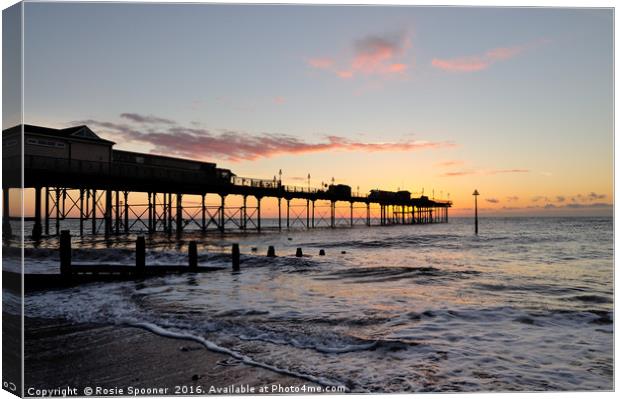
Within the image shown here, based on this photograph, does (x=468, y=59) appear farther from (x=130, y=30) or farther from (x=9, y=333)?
(x=9, y=333)

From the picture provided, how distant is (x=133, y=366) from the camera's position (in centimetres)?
611

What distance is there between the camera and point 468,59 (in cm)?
803

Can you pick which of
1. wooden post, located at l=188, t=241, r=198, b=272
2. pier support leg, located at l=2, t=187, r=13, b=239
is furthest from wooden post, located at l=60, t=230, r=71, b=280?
pier support leg, located at l=2, t=187, r=13, b=239

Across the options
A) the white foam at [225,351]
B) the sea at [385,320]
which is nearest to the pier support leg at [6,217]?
the sea at [385,320]

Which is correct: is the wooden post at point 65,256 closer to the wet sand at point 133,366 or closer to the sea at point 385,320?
the sea at point 385,320

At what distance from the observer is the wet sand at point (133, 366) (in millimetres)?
5727

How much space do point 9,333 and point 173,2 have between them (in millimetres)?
4564

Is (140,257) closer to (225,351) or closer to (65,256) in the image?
(65,256)

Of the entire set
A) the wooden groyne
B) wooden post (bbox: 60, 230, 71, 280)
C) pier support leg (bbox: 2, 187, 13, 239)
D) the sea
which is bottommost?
the sea

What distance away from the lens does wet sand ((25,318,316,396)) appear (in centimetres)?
573

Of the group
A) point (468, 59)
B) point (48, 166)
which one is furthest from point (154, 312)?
point (48, 166)

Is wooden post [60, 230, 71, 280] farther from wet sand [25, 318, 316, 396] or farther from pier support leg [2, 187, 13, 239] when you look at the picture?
pier support leg [2, 187, 13, 239]

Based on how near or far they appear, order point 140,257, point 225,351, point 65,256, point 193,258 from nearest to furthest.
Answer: point 225,351 → point 65,256 → point 140,257 → point 193,258

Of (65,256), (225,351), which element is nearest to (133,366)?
(225,351)
